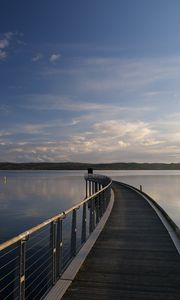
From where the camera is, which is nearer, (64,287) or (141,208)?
(64,287)

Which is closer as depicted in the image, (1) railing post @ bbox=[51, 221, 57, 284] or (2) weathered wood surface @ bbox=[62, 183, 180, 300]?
(2) weathered wood surface @ bbox=[62, 183, 180, 300]

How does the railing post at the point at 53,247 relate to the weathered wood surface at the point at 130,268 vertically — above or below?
above

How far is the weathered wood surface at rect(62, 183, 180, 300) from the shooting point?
17.8ft

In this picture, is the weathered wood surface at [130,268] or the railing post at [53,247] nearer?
the weathered wood surface at [130,268]

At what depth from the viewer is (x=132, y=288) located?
5.64 m

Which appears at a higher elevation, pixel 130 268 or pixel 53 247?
pixel 53 247

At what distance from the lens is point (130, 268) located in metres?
6.70

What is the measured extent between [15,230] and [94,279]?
17.1 m

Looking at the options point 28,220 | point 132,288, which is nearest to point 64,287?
point 132,288

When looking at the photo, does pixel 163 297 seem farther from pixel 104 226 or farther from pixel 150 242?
pixel 104 226

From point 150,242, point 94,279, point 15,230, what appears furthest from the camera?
point 15,230

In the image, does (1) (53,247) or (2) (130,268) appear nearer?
(1) (53,247)

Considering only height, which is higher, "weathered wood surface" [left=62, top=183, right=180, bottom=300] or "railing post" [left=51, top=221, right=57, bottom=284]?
"railing post" [left=51, top=221, right=57, bottom=284]

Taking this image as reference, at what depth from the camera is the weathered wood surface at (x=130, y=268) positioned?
5.42 meters
